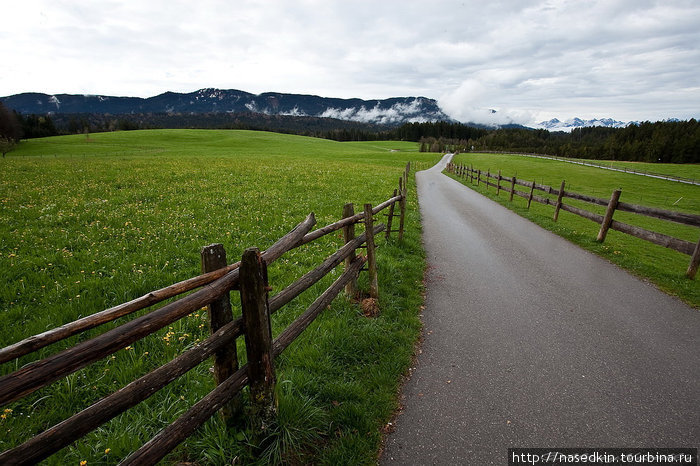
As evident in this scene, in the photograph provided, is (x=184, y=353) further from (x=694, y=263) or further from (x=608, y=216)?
(x=608, y=216)

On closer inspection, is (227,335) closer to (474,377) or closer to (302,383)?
(302,383)

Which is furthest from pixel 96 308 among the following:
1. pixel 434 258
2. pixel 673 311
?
pixel 673 311

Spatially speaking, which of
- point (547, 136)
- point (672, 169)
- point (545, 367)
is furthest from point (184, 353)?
point (547, 136)

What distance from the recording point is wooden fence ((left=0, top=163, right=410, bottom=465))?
Answer: 6.15 ft

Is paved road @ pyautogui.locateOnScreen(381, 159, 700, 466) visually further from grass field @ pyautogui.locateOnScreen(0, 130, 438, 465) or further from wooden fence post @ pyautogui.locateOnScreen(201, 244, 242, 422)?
wooden fence post @ pyautogui.locateOnScreen(201, 244, 242, 422)

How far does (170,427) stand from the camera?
8.85 ft

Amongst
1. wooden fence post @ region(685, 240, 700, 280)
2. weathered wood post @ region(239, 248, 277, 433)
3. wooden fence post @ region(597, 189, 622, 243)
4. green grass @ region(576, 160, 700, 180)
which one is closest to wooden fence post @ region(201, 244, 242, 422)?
weathered wood post @ region(239, 248, 277, 433)

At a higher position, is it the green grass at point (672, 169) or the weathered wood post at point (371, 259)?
the green grass at point (672, 169)

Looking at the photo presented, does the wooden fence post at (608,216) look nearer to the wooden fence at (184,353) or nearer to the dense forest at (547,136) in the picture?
the wooden fence at (184,353)

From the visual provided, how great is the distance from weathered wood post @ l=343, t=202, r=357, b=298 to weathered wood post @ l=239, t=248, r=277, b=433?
3.01 metres

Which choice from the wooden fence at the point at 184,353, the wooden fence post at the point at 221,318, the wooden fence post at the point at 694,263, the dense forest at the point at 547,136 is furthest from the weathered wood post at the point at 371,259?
the dense forest at the point at 547,136

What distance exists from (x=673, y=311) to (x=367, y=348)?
21.4 ft

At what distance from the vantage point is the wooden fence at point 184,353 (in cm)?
187

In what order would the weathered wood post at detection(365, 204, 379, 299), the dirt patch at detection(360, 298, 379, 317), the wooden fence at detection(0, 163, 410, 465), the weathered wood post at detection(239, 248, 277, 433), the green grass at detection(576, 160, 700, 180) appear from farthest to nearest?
1. the green grass at detection(576, 160, 700, 180)
2. the weathered wood post at detection(365, 204, 379, 299)
3. the dirt patch at detection(360, 298, 379, 317)
4. the weathered wood post at detection(239, 248, 277, 433)
5. the wooden fence at detection(0, 163, 410, 465)
